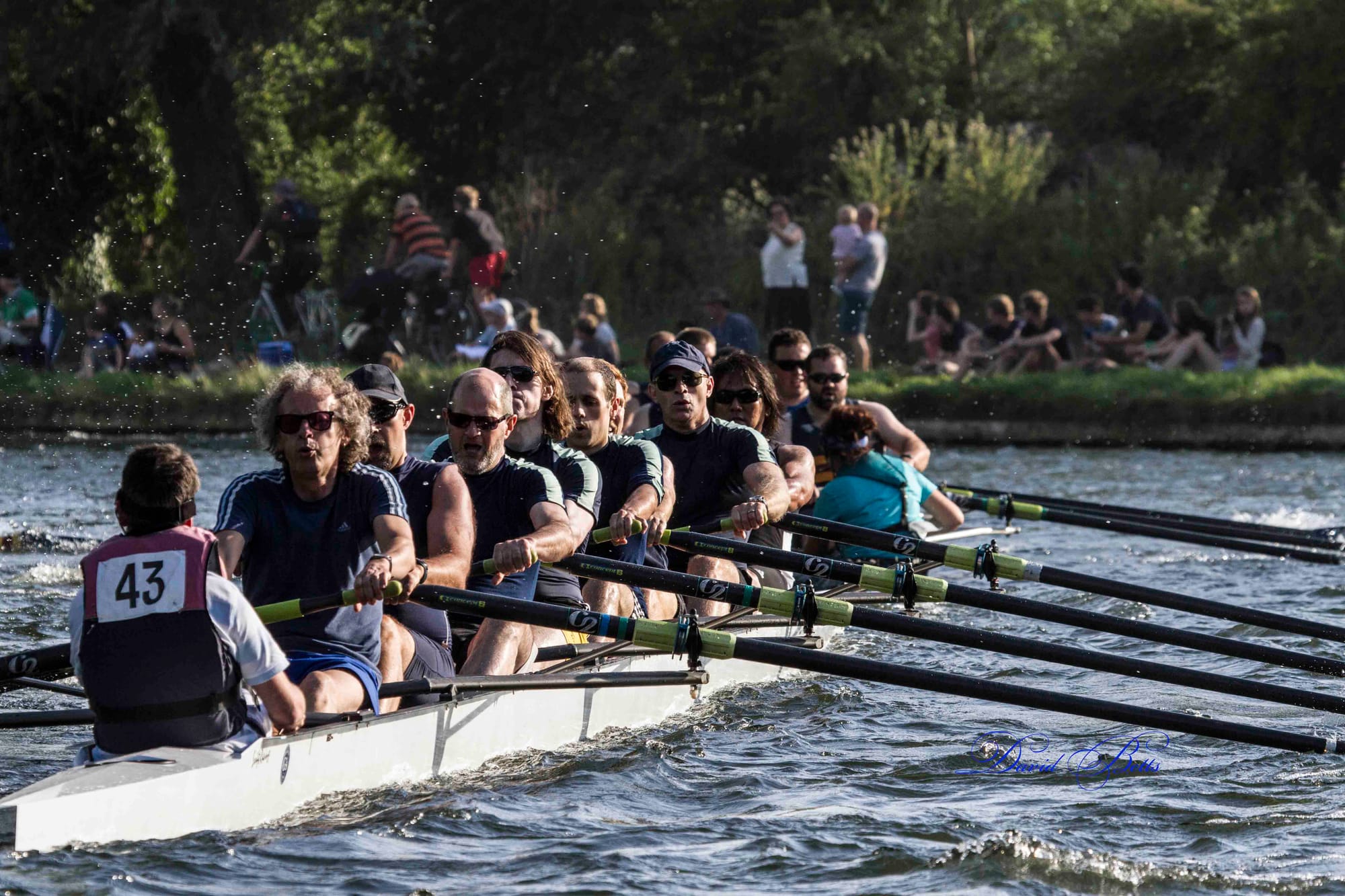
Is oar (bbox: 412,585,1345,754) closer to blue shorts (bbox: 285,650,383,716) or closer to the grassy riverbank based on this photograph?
blue shorts (bbox: 285,650,383,716)

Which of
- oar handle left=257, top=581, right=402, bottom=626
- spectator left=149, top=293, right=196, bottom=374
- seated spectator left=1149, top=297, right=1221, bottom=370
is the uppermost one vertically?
seated spectator left=1149, top=297, right=1221, bottom=370

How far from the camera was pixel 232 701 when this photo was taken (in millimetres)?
5012

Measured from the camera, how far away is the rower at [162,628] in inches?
186

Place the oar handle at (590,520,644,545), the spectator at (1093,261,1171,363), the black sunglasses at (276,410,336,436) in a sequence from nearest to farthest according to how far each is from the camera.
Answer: the black sunglasses at (276,410,336,436) → the oar handle at (590,520,644,545) → the spectator at (1093,261,1171,363)

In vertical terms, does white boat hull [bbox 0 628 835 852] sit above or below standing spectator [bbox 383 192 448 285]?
below

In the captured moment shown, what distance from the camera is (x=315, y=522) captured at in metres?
5.64

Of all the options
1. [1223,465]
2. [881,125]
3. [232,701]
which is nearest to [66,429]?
[1223,465]

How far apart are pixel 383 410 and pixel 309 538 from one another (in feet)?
3.24

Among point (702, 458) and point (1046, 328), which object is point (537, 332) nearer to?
point (1046, 328)

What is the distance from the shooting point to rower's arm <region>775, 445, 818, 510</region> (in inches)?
355

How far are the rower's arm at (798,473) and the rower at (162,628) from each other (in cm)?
433

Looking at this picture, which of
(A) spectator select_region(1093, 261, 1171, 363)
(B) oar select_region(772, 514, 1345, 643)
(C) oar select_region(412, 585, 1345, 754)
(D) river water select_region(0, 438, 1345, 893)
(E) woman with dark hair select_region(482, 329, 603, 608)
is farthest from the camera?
(A) spectator select_region(1093, 261, 1171, 363)

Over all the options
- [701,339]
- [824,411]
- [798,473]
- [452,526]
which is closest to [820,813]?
[452,526]

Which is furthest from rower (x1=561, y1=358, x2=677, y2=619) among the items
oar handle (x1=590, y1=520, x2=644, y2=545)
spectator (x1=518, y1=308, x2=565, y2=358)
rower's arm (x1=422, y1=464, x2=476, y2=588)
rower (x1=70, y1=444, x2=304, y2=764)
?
spectator (x1=518, y1=308, x2=565, y2=358)
